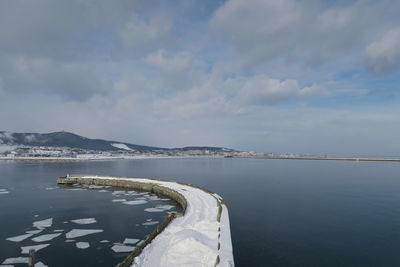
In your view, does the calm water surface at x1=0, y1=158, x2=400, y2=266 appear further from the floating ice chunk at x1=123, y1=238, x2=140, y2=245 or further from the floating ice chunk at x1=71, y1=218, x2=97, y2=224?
the floating ice chunk at x1=123, y1=238, x2=140, y2=245

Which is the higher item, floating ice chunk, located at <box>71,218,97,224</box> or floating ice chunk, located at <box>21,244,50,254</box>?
floating ice chunk, located at <box>71,218,97,224</box>

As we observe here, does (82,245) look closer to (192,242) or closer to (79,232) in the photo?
(79,232)

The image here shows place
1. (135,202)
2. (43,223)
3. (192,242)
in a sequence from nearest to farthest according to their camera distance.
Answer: (192,242)
(43,223)
(135,202)

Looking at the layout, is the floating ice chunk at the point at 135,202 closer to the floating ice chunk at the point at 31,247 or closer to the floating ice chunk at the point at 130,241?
the floating ice chunk at the point at 130,241

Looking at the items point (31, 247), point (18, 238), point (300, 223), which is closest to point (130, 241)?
point (31, 247)

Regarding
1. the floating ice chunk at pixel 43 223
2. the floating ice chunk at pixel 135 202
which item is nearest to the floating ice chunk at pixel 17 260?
the floating ice chunk at pixel 43 223

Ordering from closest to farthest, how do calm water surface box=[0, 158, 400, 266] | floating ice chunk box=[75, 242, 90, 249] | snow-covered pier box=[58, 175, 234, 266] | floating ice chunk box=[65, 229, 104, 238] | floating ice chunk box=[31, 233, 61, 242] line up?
snow-covered pier box=[58, 175, 234, 266] → calm water surface box=[0, 158, 400, 266] → floating ice chunk box=[75, 242, 90, 249] → floating ice chunk box=[31, 233, 61, 242] → floating ice chunk box=[65, 229, 104, 238]

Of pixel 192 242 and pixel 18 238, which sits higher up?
pixel 192 242

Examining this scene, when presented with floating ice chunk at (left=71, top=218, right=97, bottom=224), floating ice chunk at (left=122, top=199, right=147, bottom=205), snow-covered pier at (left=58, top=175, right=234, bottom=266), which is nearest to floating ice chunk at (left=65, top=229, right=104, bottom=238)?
floating ice chunk at (left=71, top=218, right=97, bottom=224)

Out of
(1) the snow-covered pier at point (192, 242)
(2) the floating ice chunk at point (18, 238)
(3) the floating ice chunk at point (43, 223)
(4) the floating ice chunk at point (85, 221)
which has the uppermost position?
(1) the snow-covered pier at point (192, 242)

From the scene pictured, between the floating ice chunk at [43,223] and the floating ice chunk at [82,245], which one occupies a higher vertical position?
the floating ice chunk at [82,245]

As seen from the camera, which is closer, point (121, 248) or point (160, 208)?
point (121, 248)

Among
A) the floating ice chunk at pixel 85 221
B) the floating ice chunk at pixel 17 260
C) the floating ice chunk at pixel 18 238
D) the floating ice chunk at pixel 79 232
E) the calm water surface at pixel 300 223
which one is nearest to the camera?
the floating ice chunk at pixel 17 260

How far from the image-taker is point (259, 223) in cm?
2319
